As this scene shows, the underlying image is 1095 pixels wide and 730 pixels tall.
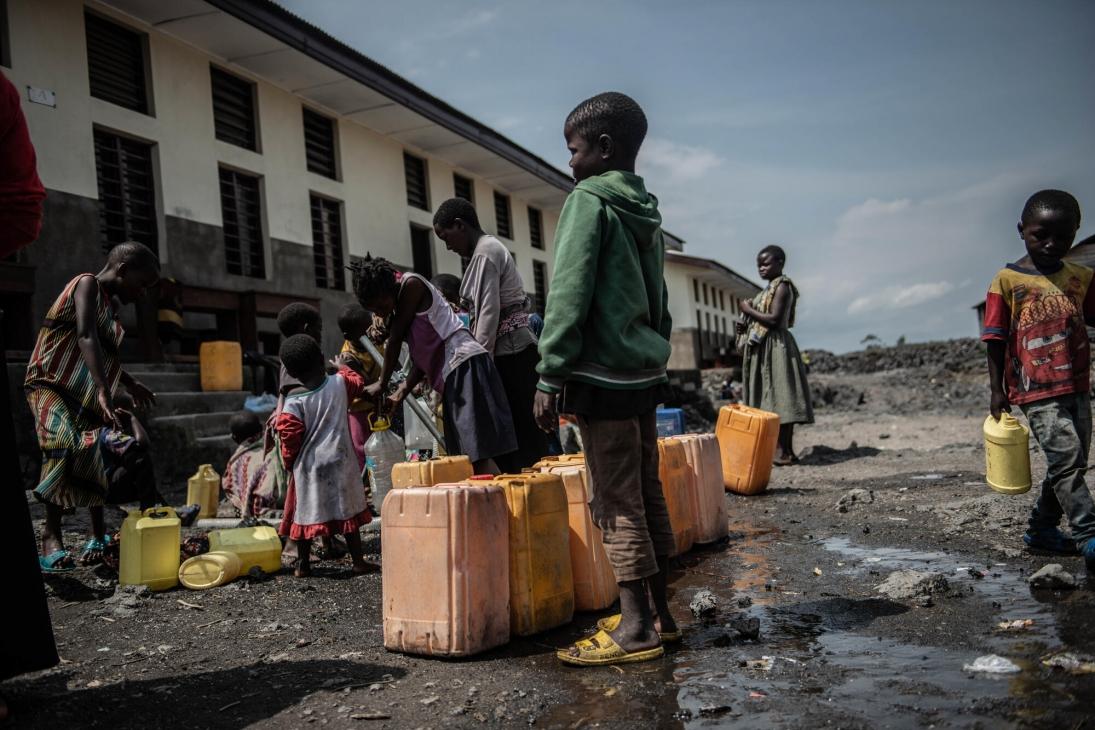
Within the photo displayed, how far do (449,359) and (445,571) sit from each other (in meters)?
1.52

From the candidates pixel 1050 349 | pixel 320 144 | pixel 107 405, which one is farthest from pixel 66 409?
pixel 320 144

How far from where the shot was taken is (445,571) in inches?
121

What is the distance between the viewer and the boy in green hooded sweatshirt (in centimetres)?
294

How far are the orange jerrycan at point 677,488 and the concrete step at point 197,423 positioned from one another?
6.50m

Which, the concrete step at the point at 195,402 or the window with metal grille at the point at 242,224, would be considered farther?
the window with metal grille at the point at 242,224

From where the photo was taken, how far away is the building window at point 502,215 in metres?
22.2

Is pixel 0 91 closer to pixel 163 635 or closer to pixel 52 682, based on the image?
pixel 52 682

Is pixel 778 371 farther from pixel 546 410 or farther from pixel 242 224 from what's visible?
pixel 242 224

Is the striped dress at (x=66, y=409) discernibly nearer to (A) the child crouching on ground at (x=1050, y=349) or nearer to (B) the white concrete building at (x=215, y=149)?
(A) the child crouching on ground at (x=1050, y=349)

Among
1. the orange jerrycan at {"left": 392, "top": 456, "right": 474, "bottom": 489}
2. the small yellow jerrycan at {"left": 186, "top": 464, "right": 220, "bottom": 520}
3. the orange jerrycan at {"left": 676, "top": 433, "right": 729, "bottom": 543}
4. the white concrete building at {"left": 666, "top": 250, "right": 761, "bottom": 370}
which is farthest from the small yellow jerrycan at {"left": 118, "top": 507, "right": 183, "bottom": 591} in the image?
the white concrete building at {"left": 666, "top": 250, "right": 761, "bottom": 370}

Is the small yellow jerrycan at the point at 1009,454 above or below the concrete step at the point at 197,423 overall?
below

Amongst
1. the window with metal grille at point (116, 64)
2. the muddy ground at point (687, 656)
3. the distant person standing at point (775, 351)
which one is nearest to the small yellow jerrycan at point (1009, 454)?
the muddy ground at point (687, 656)

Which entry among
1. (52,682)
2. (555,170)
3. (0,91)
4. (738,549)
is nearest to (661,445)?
(738,549)

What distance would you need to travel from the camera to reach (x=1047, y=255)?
3.93 metres
